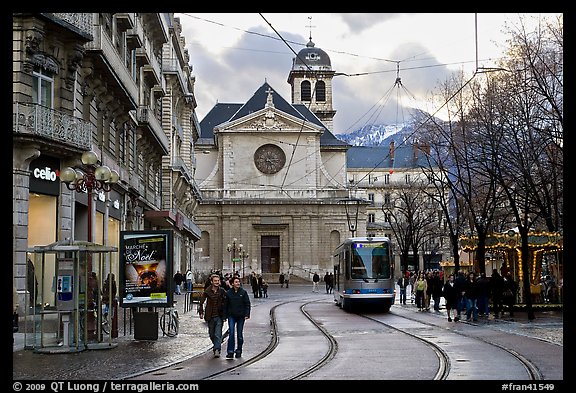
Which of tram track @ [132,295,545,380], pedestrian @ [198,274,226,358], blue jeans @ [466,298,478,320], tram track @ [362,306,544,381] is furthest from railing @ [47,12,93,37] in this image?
blue jeans @ [466,298,478,320]

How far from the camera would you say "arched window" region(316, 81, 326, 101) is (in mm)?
115500

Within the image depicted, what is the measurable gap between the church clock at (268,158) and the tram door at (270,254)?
7.52 meters

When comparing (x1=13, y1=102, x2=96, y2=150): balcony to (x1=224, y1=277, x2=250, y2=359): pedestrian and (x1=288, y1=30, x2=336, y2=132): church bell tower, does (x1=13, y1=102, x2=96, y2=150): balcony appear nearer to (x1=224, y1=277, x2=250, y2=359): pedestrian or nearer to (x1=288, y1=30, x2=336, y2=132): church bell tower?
(x1=224, y1=277, x2=250, y2=359): pedestrian

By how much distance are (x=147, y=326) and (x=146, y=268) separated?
1458 mm

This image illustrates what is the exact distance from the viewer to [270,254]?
94.1m

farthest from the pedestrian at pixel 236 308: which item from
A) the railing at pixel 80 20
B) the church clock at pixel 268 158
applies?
the church clock at pixel 268 158

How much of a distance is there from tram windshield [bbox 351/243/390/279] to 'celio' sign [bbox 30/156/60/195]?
47.5ft

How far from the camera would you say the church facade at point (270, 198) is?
302 feet

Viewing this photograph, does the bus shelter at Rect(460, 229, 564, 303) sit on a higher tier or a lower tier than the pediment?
lower

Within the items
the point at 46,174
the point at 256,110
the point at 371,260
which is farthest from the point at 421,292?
the point at 256,110

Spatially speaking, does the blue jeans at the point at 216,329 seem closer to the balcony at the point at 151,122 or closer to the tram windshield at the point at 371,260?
the tram windshield at the point at 371,260
